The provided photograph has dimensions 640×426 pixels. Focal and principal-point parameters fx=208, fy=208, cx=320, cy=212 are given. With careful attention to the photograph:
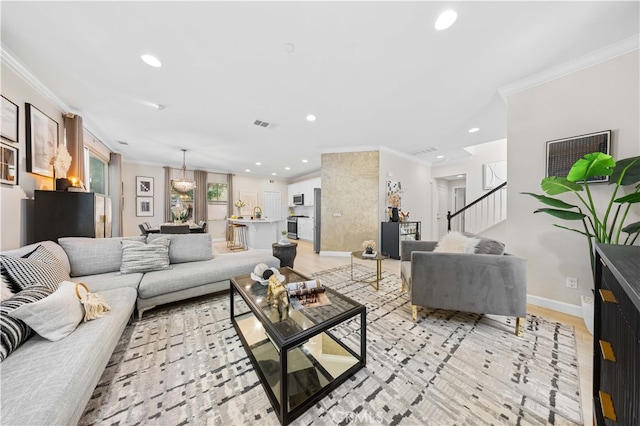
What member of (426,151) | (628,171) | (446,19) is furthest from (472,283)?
(426,151)

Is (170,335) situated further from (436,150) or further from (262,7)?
(436,150)

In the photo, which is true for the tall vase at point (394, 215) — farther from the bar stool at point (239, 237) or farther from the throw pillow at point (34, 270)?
the throw pillow at point (34, 270)

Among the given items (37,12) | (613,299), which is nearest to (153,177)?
(37,12)

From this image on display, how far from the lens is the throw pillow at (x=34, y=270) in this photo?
4.41 ft

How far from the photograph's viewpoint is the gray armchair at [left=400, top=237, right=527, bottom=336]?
1.78 metres

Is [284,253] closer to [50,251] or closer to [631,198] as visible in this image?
[50,251]

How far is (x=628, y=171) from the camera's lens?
5.49 feet

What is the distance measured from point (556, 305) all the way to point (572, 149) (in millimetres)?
1684

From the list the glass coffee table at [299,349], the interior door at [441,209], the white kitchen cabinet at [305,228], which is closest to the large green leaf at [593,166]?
the glass coffee table at [299,349]

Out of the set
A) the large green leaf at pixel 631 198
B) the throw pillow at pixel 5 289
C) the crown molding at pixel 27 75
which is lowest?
the throw pillow at pixel 5 289

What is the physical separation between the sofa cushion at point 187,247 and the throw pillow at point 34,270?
0.90 metres

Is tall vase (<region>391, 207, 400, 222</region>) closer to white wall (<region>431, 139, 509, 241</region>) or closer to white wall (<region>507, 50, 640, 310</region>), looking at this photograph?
white wall (<region>431, 139, 509, 241</region>)

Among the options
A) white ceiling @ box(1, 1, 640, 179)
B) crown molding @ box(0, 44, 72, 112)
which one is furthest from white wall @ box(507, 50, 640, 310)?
crown molding @ box(0, 44, 72, 112)

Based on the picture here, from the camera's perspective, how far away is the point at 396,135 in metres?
4.26
